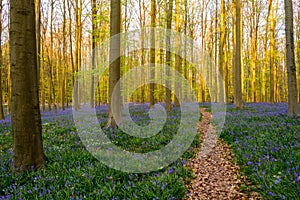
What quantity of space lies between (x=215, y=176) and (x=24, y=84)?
17.4 feet

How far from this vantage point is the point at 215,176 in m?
5.77

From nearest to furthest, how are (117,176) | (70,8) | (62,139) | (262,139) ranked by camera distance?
(117,176)
(262,139)
(62,139)
(70,8)

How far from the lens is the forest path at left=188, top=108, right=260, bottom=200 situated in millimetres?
4754

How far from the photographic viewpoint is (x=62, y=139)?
9195 mm

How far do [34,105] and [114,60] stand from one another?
5.03 m

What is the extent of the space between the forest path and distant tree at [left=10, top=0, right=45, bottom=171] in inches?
162

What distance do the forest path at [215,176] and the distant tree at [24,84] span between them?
162 inches

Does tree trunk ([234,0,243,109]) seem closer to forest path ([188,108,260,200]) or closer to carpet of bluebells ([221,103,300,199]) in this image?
carpet of bluebells ([221,103,300,199])

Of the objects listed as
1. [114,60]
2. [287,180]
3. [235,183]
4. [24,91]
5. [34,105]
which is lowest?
[235,183]

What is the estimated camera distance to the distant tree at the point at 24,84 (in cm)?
537

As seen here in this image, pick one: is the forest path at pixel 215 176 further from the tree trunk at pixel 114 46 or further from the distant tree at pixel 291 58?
the distant tree at pixel 291 58

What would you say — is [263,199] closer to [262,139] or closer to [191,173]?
[191,173]

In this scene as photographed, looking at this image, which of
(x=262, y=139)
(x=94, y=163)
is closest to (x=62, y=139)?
(x=94, y=163)

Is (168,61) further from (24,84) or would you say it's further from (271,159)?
(24,84)
